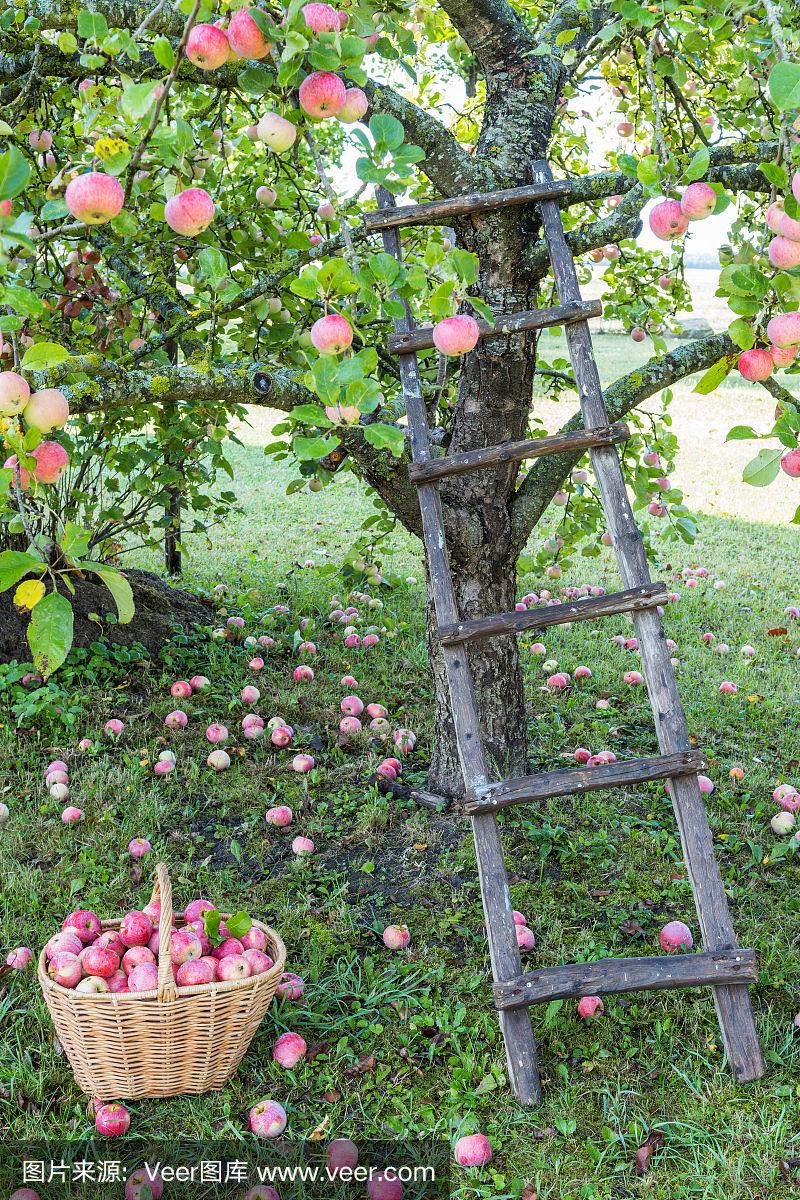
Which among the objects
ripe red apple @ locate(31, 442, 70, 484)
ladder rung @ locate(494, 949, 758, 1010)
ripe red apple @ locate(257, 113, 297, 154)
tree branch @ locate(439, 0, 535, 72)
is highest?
tree branch @ locate(439, 0, 535, 72)

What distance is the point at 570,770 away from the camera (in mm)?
2129

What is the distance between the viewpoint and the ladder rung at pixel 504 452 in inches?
92.7

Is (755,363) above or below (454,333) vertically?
below

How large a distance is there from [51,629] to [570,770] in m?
1.30

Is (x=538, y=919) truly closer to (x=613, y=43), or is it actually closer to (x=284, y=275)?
(x=284, y=275)

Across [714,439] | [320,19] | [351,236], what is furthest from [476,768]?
[714,439]

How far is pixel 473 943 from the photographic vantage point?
2457 mm

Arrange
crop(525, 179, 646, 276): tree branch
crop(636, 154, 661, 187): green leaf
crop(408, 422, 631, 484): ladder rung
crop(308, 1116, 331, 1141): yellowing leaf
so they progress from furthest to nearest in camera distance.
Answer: crop(525, 179, 646, 276): tree branch
crop(408, 422, 631, 484): ladder rung
crop(308, 1116, 331, 1141): yellowing leaf
crop(636, 154, 661, 187): green leaf

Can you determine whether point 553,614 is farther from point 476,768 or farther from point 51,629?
point 51,629

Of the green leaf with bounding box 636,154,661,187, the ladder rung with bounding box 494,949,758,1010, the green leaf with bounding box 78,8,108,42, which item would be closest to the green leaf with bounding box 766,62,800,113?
the green leaf with bounding box 636,154,661,187

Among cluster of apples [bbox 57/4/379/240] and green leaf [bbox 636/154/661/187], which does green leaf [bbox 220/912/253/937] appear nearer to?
cluster of apples [bbox 57/4/379/240]

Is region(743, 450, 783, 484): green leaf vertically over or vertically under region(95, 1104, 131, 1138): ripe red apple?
over

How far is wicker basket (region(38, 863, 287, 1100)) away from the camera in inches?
71.9

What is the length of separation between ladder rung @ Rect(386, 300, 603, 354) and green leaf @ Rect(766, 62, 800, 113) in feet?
3.79
